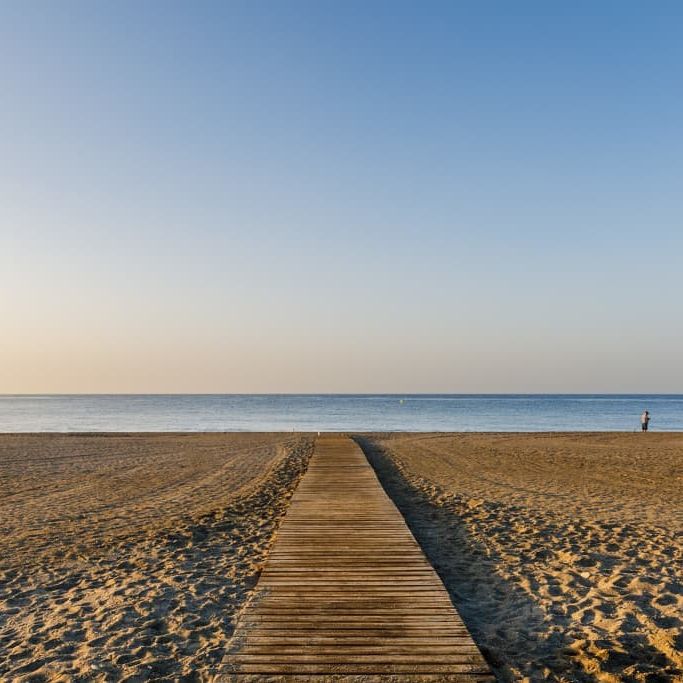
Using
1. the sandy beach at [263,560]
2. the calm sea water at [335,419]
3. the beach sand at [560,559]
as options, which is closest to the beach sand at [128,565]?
the sandy beach at [263,560]

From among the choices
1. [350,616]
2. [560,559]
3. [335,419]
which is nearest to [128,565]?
[350,616]

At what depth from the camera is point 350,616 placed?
467cm

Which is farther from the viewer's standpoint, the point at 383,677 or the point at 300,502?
the point at 300,502

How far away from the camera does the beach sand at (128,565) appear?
466cm

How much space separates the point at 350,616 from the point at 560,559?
398 cm

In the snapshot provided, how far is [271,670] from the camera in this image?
3.77m

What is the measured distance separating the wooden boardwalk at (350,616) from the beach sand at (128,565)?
0.59 m

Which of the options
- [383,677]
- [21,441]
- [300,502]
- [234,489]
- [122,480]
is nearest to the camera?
[383,677]

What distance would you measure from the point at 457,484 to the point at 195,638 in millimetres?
9863

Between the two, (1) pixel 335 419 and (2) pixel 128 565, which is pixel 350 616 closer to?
(2) pixel 128 565

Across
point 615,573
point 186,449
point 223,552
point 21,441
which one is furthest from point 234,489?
point 21,441

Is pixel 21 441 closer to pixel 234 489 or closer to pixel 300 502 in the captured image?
pixel 234 489

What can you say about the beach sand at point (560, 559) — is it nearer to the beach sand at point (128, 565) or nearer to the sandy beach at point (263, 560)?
the sandy beach at point (263, 560)

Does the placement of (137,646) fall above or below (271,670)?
below
